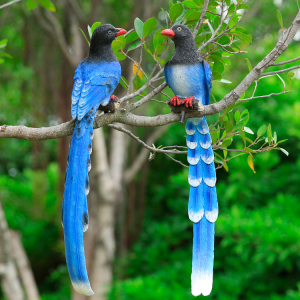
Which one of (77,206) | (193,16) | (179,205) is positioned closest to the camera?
(77,206)

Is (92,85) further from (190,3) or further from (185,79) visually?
(190,3)

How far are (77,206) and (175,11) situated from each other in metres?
1.12

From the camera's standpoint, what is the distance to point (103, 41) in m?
1.74

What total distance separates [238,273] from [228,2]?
12.3ft

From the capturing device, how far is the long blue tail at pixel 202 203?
5.22 ft

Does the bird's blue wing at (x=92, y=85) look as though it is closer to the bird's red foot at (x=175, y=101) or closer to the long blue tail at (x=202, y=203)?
the bird's red foot at (x=175, y=101)

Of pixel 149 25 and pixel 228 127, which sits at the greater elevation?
pixel 149 25

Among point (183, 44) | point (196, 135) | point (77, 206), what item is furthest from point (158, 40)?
point (77, 206)

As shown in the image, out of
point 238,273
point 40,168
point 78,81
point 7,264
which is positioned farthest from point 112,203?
point 40,168

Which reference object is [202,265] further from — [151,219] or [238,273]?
[151,219]

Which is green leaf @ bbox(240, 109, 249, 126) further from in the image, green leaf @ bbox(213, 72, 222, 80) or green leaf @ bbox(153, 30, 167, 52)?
green leaf @ bbox(153, 30, 167, 52)

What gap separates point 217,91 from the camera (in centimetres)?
545

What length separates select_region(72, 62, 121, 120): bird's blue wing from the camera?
62.8 inches

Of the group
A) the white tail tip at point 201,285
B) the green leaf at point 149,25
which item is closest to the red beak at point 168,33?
the green leaf at point 149,25
